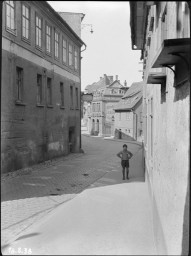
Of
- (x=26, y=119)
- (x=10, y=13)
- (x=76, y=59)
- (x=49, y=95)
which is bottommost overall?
(x=26, y=119)

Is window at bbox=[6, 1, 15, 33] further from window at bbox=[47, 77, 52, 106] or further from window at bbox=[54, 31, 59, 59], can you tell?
window at bbox=[47, 77, 52, 106]

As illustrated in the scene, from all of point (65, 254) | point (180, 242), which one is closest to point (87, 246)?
point (65, 254)

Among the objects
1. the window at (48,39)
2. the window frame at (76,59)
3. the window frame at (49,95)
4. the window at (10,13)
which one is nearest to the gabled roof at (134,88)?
the window frame at (76,59)

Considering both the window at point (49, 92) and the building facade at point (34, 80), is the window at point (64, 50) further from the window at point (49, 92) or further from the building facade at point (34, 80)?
the window at point (49, 92)

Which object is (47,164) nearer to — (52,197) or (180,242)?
(180,242)

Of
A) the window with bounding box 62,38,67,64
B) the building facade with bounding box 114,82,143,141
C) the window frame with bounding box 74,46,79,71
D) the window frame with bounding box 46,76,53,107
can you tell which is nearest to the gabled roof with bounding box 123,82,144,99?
the building facade with bounding box 114,82,143,141

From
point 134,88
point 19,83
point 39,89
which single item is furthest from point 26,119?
point 134,88

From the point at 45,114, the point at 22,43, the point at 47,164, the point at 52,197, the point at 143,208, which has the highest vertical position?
the point at 22,43

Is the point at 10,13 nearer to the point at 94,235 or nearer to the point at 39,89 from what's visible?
the point at 39,89
